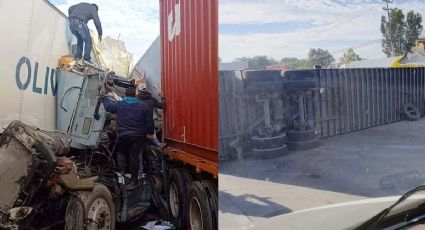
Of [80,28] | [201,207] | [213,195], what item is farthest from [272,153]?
[80,28]

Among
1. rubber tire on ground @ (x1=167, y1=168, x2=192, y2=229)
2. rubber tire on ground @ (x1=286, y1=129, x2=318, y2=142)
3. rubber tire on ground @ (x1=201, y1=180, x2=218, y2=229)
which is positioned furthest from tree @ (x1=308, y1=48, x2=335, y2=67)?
rubber tire on ground @ (x1=167, y1=168, x2=192, y2=229)

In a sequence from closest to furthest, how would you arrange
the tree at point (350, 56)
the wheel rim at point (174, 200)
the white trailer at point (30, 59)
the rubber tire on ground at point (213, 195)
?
the tree at point (350, 56) < the rubber tire on ground at point (213, 195) < the white trailer at point (30, 59) < the wheel rim at point (174, 200)

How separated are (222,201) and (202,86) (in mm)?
2076

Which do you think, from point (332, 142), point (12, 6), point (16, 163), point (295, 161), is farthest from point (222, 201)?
point (12, 6)

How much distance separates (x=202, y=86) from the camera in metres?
4.03

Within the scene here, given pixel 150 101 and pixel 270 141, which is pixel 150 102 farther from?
pixel 270 141

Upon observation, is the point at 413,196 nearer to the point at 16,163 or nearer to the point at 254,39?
→ the point at 254,39

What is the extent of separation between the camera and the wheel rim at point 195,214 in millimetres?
4312

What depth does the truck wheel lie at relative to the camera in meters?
4.46

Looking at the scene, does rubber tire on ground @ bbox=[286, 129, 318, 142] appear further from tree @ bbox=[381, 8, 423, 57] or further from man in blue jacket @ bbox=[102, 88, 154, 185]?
man in blue jacket @ bbox=[102, 88, 154, 185]

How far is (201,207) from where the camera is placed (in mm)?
4156

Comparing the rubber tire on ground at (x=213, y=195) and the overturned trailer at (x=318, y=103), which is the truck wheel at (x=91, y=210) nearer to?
the rubber tire on ground at (x=213, y=195)

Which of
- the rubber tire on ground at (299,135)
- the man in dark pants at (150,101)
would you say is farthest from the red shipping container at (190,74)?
the rubber tire on ground at (299,135)

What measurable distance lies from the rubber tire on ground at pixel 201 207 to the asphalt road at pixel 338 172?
2.13 m
